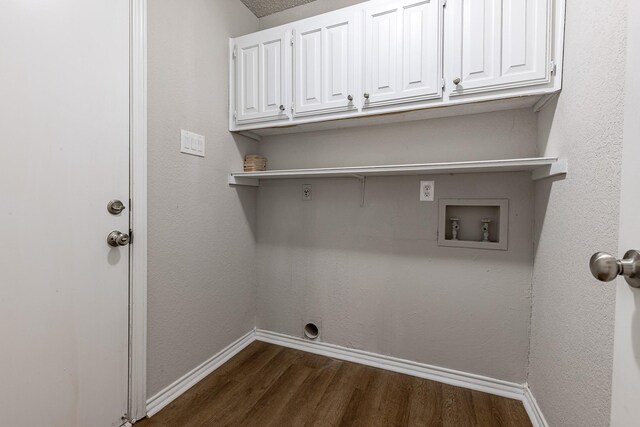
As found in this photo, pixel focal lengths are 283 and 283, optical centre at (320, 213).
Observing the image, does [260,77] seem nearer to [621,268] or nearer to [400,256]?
[400,256]

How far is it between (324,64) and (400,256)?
1.30 metres

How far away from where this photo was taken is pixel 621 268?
19.0 inches

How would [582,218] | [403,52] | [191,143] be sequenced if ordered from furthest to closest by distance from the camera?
[191,143] < [403,52] < [582,218]

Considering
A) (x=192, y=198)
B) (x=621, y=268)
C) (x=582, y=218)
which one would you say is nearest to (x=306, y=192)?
(x=192, y=198)

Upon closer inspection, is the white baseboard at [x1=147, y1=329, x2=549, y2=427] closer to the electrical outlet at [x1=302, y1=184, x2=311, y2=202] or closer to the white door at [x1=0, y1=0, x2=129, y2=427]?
the white door at [x1=0, y1=0, x2=129, y2=427]

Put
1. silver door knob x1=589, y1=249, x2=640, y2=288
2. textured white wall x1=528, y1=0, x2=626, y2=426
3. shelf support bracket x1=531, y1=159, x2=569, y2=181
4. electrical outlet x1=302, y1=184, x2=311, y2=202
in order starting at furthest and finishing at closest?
electrical outlet x1=302, y1=184, x2=311, y2=202
shelf support bracket x1=531, y1=159, x2=569, y2=181
textured white wall x1=528, y1=0, x2=626, y2=426
silver door knob x1=589, y1=249, x2=640, y2=288

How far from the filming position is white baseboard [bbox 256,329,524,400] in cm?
164

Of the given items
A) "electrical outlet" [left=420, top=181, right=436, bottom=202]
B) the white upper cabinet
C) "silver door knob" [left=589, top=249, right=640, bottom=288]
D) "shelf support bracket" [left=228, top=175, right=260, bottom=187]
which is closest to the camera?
"silver door knob" [left=589, top=249, right=640, bottom=288]

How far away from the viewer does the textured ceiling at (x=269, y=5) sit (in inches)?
80.0

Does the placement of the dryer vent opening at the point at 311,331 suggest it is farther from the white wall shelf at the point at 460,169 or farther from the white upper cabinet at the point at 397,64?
the white upper cabinet at the point at 397,64

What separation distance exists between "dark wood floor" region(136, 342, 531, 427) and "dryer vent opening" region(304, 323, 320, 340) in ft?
0.78

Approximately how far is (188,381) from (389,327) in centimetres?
129

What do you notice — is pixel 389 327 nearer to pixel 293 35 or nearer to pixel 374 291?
pixel 374 291

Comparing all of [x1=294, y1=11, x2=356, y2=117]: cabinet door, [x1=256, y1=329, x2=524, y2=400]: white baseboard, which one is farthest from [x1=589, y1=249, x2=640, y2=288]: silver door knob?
[x1=256, y1=329, x2=524, y2=400]: white baseboard
